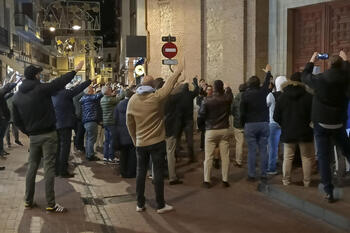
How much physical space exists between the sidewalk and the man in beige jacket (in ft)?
1.64

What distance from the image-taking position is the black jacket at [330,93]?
592 centimetres

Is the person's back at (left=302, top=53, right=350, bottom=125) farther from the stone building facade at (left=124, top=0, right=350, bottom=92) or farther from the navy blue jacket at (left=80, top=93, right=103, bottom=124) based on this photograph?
the stone building facade at (left=124, top=0, right=350, bottom=92)

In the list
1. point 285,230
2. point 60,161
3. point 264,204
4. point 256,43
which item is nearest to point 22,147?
point 60,161

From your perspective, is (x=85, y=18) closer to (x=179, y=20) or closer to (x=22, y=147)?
(x=179, y=20)

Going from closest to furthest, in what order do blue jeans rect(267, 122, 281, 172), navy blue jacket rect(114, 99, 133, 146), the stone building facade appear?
blue jeans rect(267, 122, 281, 172) < navy blue jacket rect(114, 99, 133, 146) < the stone building facade

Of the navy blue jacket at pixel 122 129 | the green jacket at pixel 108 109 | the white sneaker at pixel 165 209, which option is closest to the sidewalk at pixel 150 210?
the white sneaker at pixel 165 209

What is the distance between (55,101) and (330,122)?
5490mm

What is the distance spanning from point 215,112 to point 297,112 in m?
1.40

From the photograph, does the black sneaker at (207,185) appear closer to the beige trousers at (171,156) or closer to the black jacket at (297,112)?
the beige trousers at (171,156)

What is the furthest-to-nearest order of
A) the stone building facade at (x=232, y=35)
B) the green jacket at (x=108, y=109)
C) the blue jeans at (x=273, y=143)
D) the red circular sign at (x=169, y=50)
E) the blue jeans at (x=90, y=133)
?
the red circular sign at (x=169, y=50)
the stone building facade at (x=232, y=35)
the blue jeans at (x=90, y=133)
the green jacket at (x=108, y=109)
the blue jeans at (x=273, y=143)

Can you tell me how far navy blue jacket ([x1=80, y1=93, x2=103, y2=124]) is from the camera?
1104 cm

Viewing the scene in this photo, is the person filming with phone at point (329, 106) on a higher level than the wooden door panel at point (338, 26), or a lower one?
lower

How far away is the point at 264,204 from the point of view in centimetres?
698

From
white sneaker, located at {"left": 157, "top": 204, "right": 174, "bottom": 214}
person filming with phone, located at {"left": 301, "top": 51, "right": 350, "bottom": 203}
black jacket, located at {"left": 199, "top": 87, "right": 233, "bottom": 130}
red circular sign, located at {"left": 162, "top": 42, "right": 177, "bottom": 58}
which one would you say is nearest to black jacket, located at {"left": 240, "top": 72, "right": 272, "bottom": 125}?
black jacket, located at {"left": 199, "top": 87, "right": 233, "bottom": 130}
